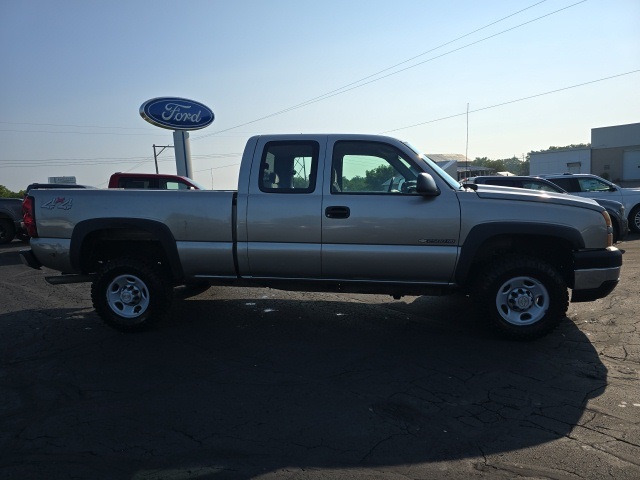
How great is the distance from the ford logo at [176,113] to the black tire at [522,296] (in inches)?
719

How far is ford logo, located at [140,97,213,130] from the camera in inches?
785

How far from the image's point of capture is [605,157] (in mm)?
45906

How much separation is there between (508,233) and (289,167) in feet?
7.83

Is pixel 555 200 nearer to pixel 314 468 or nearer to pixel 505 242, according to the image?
pixel 505 242

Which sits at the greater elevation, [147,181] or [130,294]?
[147,181]

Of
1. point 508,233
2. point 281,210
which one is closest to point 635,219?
point 508,233

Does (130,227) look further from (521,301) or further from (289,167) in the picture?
(521,301)

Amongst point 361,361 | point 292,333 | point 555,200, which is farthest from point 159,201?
point 555,200

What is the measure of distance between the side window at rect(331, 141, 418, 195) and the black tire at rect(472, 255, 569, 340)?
126 cm

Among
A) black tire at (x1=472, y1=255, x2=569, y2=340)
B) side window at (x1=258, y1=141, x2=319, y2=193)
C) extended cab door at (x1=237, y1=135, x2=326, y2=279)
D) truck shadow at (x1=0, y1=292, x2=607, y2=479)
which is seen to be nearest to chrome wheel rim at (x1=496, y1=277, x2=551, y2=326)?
black tire at (x1=472, y1=255, x2=569, y2=340)

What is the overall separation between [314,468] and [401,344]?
230 centimetres

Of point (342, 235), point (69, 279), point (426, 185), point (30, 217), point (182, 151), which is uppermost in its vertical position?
point (182, 151)

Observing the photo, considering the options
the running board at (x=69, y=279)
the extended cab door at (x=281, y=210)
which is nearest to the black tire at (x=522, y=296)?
the extended cab door at (x=281, y=210)

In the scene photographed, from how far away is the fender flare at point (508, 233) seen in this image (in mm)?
4719
